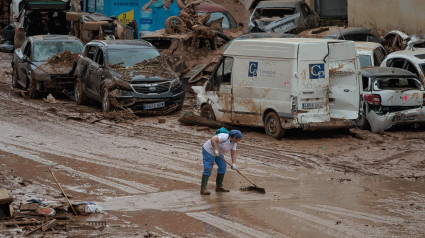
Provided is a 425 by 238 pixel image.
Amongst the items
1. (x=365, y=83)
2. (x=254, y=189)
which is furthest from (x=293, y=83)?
(x=254, y=189)

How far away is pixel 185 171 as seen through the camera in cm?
1355

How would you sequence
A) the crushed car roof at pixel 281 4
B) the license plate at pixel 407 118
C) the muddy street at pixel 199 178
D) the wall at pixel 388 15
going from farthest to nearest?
1. the crushed car roof at pixel 281 4
2. the wall at pixel 388 15
3. the license plate at pixel 407 118
4. the muddy street at pixel 199 178

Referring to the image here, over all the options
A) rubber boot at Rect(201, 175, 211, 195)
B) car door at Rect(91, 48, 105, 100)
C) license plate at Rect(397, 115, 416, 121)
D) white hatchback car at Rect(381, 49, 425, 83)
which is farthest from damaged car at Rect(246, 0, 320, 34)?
rubber boot at Rect(201, 175, 211, 195)

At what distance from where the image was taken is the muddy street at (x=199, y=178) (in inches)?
392

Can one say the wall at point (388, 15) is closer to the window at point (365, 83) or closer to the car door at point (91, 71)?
the window at point (365, 83)

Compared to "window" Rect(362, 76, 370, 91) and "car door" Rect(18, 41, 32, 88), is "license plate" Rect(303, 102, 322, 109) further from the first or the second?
"car door" Rect(18, 41, 32, 88)

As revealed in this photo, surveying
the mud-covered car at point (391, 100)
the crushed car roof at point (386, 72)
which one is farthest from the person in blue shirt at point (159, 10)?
the mud-covered car at point (391, 100)

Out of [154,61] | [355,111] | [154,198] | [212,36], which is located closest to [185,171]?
[154,198]

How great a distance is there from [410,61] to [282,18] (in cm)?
969

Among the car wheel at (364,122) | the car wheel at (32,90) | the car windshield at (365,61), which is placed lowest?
the car wheel at (32,90)

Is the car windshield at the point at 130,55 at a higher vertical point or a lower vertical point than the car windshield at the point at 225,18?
lower

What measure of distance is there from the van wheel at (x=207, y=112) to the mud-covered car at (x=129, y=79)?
139cm

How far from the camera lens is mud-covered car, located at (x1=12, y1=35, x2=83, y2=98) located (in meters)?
22.7

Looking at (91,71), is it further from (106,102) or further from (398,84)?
(398,84)
